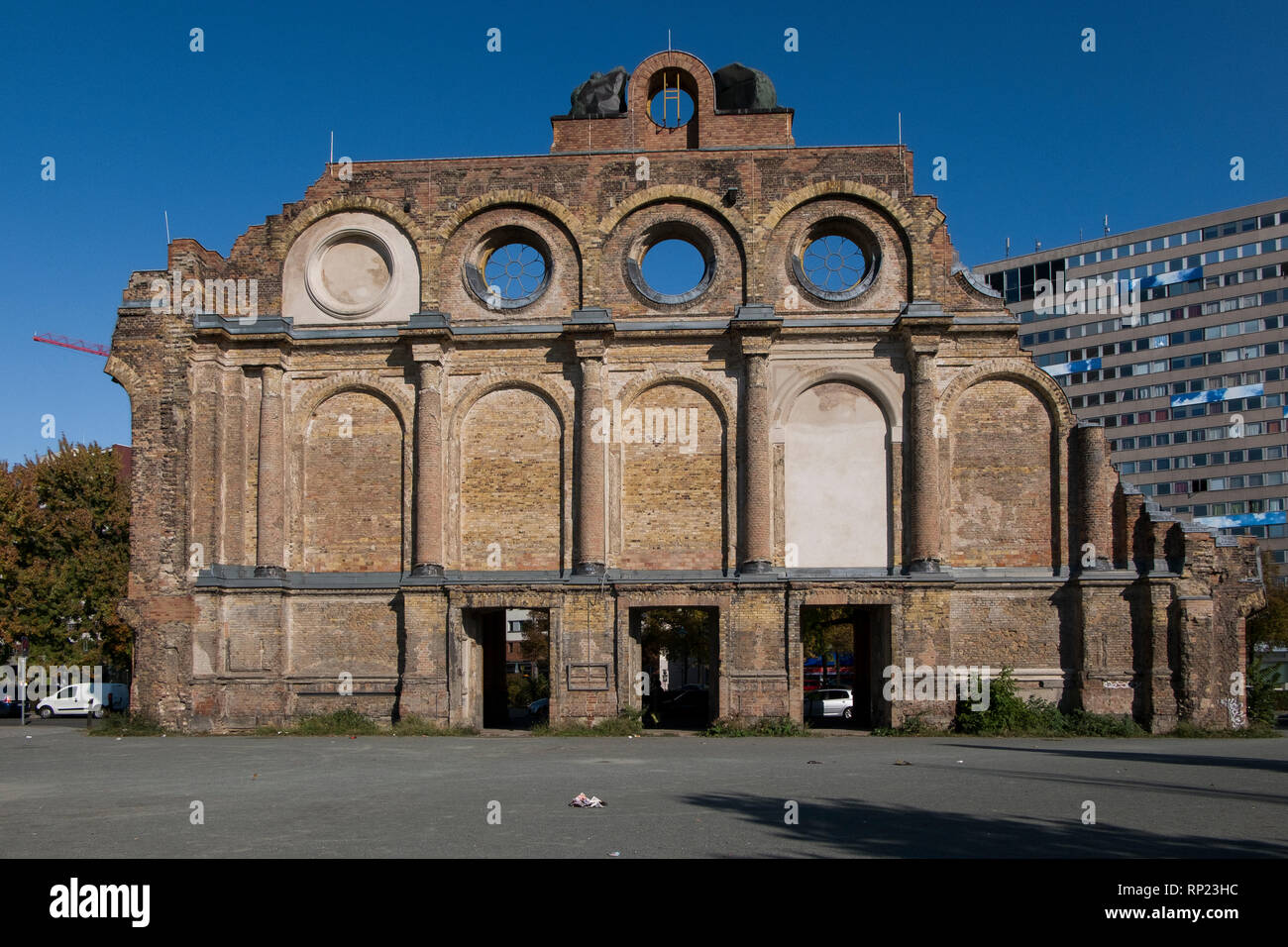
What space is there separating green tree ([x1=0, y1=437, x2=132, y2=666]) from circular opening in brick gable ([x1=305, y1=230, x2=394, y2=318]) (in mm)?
21253

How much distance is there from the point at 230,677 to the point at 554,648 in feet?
25.1

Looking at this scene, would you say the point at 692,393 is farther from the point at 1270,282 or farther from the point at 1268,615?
the point at 1270,282

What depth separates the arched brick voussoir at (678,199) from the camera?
26.8 m

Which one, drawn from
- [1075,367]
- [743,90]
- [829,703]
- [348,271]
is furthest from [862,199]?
[1075,367]

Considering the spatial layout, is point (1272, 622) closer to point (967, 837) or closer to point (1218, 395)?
point (1218, 395)

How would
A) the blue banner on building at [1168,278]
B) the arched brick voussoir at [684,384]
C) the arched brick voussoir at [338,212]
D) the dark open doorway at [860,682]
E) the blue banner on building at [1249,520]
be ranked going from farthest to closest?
the blue banner on building at [1168,278], the blue banner on building at [1249,520], the arched brick voussoir at [338,212], the arched brick voussoir at [684,384], the dark open doorway at [860,682]

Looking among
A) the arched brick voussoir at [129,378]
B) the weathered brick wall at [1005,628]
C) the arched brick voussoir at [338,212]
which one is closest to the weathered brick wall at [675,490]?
Result: the weathered brick wall at [1005,628]

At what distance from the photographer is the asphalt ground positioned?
1109cm

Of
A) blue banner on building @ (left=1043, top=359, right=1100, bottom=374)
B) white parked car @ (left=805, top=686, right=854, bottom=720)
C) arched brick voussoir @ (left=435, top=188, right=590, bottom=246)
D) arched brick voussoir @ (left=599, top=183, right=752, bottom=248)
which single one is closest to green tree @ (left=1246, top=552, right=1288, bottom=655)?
white parked car @ (left=805, top=686, right=854, bottom=720)

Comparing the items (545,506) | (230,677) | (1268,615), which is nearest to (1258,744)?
(545,506)

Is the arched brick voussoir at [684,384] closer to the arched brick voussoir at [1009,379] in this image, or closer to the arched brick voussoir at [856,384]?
the arched brick voussoir at [856,384]

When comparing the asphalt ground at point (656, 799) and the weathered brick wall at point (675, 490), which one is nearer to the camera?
the asphalt ground at point (656, 799)

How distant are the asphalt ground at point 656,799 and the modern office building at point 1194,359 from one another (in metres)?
67.3

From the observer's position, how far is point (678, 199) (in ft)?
88.7
